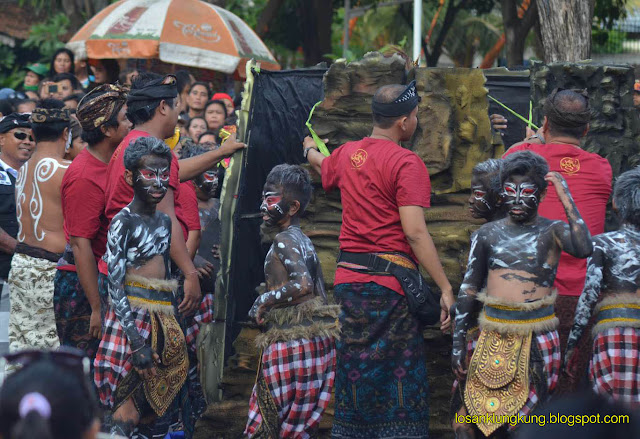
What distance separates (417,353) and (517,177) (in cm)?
115

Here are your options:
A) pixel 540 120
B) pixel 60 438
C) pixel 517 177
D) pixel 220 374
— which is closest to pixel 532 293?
pixel 517 177

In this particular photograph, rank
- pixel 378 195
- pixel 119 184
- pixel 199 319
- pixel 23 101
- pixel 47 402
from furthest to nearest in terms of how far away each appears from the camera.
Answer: pixel 23 101 → pixel 199 319 → pixel 378 195 → pixel 119 184 → pixel 47 402

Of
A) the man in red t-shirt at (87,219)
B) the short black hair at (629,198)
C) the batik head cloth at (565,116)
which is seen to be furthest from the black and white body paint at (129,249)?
Answer: the short black hair at (629,198)

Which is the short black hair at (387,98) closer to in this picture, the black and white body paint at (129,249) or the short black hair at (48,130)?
the black and white body paint at (129,249)

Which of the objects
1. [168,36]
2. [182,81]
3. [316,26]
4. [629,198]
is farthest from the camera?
[316,26]

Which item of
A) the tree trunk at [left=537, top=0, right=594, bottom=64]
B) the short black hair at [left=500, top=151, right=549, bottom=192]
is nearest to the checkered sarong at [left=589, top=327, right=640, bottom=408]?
the short black hair at [left=500, top=151, right=549, bottom=192]

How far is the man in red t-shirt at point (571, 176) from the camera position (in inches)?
187

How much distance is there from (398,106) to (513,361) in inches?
59.5

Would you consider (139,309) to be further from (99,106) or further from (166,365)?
(99,106)

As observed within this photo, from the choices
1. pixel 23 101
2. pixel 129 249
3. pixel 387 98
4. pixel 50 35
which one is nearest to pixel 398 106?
pixel 387 98

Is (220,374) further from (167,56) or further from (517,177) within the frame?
(167,56)

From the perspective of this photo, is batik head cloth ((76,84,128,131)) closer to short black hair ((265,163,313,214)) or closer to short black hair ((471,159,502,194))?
short black hair ((265,163,313,214))

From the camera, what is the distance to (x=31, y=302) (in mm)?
5852

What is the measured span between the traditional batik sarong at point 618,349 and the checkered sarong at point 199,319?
2.59 meters
